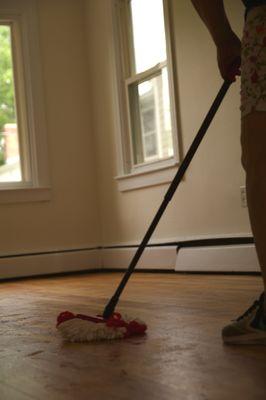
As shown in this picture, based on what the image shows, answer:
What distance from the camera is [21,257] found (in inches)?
197

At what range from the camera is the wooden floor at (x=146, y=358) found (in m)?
1.11

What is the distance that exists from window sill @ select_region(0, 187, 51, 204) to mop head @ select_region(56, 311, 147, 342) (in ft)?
10.8

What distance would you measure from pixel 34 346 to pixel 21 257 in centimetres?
338

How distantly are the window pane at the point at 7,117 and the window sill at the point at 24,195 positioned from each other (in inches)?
5.1

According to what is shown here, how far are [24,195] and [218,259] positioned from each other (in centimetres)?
191

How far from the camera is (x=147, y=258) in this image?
445 cm

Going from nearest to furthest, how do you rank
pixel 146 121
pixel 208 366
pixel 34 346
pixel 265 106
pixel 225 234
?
1. pixel 208 366
2. pixel 265 106
3. pixel 34 346
4. pixel 225 234
5. pixel 146 121

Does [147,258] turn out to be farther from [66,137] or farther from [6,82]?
[6,82]

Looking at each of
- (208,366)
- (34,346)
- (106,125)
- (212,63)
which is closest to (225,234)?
(212,63)

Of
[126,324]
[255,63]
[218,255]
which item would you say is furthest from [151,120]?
[255,63]

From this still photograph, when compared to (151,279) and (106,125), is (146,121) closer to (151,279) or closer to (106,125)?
(106,125)

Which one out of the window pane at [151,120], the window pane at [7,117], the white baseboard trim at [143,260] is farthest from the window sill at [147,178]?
the window pane at [7,117]

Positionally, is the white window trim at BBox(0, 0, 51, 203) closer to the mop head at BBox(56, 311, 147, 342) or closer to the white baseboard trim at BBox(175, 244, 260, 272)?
the white baseboard trim at BBox(175, 244, 260, 272)

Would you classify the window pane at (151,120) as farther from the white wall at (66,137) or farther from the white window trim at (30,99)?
the white window trim at (30,99)
